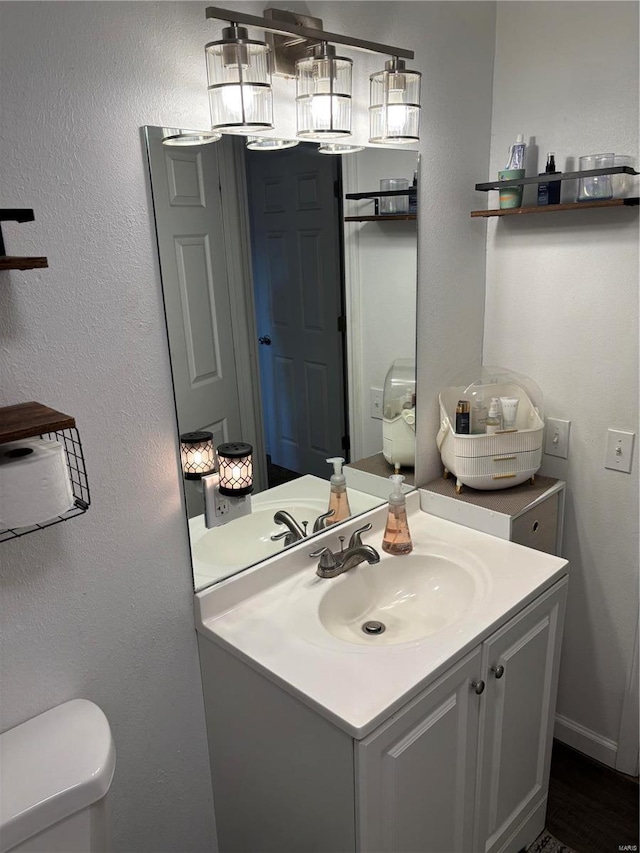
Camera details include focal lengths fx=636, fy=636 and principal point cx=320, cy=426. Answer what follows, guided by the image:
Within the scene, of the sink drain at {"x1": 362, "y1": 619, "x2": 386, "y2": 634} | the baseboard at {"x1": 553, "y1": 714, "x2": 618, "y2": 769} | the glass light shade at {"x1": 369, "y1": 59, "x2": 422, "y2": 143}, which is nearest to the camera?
the glass light shade at {"x1": 369, "y1": 59, "x2": 422, "y2": 143}

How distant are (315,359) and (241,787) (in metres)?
1.02

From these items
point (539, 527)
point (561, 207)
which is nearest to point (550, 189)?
point (561, 207)

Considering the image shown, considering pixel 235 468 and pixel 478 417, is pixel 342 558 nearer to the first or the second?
pixel 235 468

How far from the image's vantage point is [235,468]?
143 centimetres

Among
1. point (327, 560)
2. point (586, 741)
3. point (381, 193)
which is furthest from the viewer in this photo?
point (586, 741)

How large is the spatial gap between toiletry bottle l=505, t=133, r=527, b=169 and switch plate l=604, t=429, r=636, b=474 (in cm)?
78

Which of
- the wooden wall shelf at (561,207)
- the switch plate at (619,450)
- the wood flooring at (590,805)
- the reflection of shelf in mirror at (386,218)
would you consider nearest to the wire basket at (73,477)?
the reflection of shelf in mirror at (386,218)

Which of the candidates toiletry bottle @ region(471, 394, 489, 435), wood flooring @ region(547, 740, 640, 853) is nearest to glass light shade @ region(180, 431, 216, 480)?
toiletry bottle @ region(471, 394, 489, 435)

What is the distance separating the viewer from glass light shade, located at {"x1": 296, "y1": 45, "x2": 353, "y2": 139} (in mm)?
1285

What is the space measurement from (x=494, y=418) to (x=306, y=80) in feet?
3.29

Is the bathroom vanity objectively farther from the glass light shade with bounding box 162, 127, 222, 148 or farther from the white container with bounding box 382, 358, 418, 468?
the glass light shade with bounding box 162, 127, 222, 148

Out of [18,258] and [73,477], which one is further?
[73,477]

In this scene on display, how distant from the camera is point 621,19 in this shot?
1556 millimetres

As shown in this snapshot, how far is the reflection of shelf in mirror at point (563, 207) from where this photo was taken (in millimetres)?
1572
